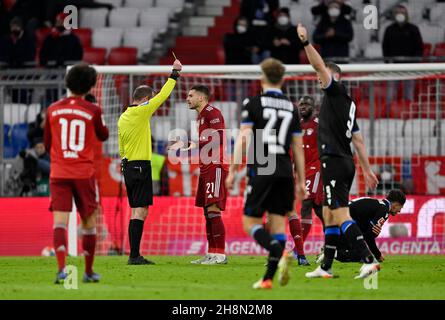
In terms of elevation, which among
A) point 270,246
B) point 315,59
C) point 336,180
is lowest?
point 270,246

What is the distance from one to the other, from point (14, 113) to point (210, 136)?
7.13 m

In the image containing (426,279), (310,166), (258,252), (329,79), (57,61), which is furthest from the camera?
(57,61)

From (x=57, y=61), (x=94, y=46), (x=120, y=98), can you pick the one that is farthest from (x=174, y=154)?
(x=94, y=46)

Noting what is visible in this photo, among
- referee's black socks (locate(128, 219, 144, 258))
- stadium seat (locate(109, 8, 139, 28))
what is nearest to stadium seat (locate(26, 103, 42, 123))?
stadium seat (locate(109, 8, 139, 28))

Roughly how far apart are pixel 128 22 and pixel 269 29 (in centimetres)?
445

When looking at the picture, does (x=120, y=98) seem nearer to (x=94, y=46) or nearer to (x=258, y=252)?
(x=258, y=252)

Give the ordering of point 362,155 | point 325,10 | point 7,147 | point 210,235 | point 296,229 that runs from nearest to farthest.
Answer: point 362,155, point 296,229, point 210,235, point 7,147, point 325,10

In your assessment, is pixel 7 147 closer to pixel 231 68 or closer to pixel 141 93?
pixel 231 68

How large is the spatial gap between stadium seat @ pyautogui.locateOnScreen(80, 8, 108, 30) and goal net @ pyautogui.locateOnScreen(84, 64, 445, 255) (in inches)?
226

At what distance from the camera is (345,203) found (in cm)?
1205

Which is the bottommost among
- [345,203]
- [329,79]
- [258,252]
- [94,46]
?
[258,252]

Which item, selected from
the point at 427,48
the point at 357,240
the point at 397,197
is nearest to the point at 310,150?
the point at 397,197

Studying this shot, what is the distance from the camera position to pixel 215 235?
15.1 m

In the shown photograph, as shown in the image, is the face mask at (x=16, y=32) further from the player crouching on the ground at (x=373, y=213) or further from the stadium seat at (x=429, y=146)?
the player crouching on the ground at (x=373, y=213)
